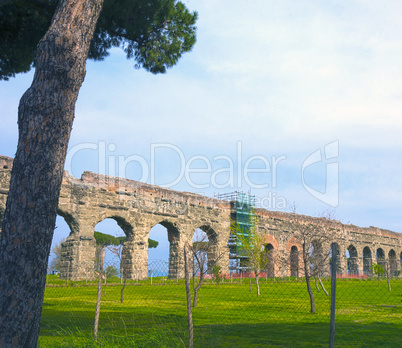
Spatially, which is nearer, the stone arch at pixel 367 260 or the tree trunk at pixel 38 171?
the tree trunk at pixel 38 171

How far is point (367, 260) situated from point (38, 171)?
37825mm

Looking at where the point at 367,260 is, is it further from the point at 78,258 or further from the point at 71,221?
the point at 71,221

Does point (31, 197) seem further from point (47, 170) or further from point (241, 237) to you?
point (241, 237)

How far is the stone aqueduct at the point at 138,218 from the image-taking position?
1759 cm

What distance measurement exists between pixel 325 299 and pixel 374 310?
2.82 metres

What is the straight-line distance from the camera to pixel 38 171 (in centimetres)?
359

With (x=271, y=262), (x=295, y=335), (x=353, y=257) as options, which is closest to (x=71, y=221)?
(x=295, y=335)

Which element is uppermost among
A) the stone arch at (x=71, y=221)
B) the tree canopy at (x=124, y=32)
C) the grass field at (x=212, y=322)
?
the tree canopy at (x=124, y=32)

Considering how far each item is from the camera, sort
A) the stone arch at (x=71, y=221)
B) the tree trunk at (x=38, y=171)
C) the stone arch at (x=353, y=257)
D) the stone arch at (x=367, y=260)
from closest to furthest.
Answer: the tree trunk at (x=38, y=171) → the stone arch at (x=71, y=221) → the stone arch at (x=353, y=257) → the stone arch at (x=367, y=260)

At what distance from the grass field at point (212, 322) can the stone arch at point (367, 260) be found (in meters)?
24.8

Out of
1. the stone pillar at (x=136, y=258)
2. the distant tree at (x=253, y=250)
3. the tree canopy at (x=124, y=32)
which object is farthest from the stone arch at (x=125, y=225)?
the tree canopy at (x=124, y=32)

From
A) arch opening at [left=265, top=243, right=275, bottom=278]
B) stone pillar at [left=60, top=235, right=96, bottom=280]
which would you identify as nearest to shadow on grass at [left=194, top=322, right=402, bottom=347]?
stone pillar at [left=60, top=235, right=96, bottom=280]

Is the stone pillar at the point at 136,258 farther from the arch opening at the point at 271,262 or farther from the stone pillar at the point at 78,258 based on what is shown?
the arch opening at the point at 271,262

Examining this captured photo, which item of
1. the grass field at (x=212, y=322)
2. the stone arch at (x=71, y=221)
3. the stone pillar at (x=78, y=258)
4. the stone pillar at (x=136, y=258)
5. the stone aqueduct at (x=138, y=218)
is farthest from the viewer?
the stone pillar at (x=136, y=258)
